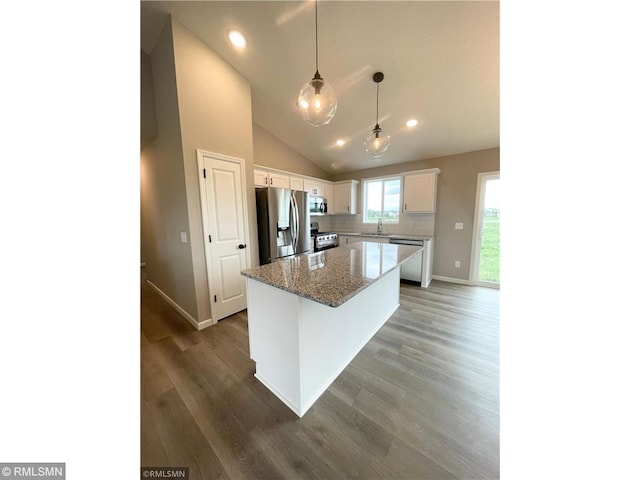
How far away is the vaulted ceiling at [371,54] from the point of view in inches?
72.1

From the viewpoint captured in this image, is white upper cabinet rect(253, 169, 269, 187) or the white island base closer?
the white island base

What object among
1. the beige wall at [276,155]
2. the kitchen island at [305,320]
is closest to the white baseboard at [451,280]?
the kitchen island at [305,320]

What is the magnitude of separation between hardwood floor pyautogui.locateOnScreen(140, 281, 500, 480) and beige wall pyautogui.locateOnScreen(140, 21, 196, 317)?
772 mm

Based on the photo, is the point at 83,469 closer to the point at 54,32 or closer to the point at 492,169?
the point at 54,32

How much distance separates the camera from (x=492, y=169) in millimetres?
3465

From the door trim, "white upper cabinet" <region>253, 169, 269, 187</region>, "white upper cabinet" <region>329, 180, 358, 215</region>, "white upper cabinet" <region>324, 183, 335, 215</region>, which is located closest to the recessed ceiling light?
"white upper cabinet" <region>253, 169, 269, 187</region>

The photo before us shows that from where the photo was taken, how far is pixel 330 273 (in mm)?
1437

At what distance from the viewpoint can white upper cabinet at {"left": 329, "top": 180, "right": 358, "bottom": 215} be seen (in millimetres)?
4621

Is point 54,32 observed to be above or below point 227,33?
below

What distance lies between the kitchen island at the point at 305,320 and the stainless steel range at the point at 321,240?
2205 millimetres

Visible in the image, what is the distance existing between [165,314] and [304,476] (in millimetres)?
2590

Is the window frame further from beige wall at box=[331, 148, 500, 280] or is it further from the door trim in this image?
the door trim
